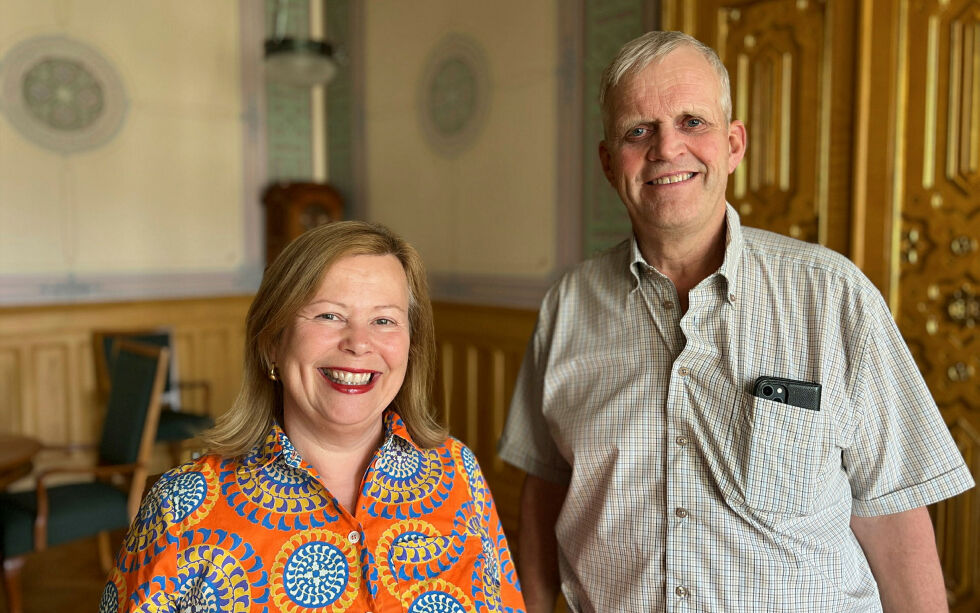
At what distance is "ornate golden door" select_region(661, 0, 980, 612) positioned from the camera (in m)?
2.54

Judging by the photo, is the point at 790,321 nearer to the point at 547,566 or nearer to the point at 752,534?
the point at 752,534

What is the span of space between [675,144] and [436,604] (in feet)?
2.99

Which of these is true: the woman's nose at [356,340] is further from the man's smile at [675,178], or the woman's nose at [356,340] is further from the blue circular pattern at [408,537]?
the man's smile at [675,178]

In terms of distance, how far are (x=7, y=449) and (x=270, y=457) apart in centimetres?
234

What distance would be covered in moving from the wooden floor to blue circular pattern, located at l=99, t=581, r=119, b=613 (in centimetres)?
249

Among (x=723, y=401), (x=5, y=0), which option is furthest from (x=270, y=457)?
(x=5, y=0)

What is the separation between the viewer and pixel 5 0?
4.42m

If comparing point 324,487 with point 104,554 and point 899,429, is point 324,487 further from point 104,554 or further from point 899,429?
point 104,554

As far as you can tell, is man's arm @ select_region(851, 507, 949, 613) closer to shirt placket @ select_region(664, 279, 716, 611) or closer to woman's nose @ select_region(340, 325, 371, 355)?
shirt placket @ select_region(664, 279, 716, 611)

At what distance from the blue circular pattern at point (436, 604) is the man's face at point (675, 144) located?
2.49 ft

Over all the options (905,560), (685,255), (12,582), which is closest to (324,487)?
(685,255)

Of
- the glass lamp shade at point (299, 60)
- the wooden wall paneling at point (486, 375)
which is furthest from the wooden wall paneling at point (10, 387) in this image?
the wooden wall paneling at point (486, 375)

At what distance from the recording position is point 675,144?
139 cm

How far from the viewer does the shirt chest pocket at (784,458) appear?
4.40ft
